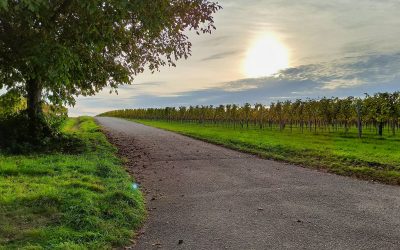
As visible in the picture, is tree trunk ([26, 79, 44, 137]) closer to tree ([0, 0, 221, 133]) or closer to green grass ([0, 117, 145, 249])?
tree ([0, 0, 221, 133])

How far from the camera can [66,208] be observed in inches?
364

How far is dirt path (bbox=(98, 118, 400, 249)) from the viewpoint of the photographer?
7773 millimetres

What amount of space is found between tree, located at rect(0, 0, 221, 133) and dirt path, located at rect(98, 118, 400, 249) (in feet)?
17.2

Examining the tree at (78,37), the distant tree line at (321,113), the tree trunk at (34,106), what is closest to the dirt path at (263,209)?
the tree at (78,37)

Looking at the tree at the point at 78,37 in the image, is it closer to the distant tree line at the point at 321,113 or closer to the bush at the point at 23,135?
the bush at the point at 23,135

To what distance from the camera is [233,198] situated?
37.3 ft

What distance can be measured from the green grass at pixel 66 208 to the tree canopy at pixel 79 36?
3410mm

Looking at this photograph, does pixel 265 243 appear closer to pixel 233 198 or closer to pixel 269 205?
pixel 269 205

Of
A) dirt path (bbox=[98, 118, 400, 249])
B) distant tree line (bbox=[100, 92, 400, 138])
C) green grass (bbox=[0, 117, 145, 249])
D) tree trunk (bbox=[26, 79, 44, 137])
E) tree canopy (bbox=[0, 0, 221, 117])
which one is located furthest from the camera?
distant tree line (bbox=[100, 92, 400, 138])

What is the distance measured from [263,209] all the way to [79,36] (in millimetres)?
10185

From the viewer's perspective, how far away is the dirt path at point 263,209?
306 inches

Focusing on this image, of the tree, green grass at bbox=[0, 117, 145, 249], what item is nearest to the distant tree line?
the tree

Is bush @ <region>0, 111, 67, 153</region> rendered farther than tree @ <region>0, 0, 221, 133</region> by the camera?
Yes

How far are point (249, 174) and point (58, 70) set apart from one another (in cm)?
782
